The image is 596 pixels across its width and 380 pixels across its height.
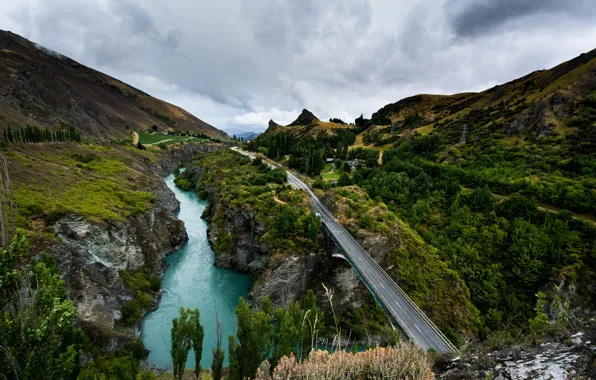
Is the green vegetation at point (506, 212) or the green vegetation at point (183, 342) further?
the green vegetation at point (506, 212)

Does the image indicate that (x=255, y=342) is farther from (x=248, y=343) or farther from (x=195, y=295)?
(x=195, y=295)

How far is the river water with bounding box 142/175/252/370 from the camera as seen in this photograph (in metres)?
26.0

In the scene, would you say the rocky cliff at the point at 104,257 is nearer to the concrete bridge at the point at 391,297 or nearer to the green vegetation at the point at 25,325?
the green vegetation at the point at 25,325

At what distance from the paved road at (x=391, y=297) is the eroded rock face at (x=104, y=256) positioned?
79.9ft

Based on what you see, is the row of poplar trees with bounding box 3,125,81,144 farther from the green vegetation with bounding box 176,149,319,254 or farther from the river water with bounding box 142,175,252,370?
the green vegetation with bounding box 176,149,319,254

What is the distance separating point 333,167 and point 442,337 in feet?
169

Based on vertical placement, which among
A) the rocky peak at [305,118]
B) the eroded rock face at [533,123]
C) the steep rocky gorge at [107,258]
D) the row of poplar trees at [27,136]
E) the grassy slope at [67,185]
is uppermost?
the rocky peak at [305,118]

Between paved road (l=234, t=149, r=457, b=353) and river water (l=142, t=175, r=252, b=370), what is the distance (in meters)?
13.9

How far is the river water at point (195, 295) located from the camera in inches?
1025

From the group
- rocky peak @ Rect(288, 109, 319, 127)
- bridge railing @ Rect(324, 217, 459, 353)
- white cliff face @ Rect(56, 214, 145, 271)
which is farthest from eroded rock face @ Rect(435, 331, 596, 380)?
rocky peak @ Rect(288, 109, 319, 127)

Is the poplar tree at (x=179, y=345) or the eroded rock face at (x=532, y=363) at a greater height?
the eroded rock face at (x=532, y=363)

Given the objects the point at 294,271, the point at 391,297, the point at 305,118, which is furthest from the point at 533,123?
the point at 305,118

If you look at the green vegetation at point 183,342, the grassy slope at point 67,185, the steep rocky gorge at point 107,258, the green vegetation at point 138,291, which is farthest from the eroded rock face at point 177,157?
the green vegetation at point 183,342

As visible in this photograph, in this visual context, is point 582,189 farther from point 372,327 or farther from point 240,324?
point 240,324
